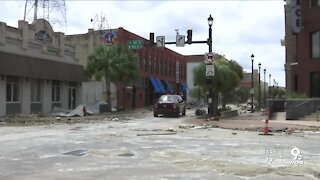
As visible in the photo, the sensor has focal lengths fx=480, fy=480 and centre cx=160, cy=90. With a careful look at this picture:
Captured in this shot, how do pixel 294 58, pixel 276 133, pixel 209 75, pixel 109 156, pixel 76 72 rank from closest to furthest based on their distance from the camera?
pixel 109 156 < pixel 276 133 < pixel 209 75 < pixel 294 58 < pixel 76 72

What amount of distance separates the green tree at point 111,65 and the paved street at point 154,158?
93.4ft

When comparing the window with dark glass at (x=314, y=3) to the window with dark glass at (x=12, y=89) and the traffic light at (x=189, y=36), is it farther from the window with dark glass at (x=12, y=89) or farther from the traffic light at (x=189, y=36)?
the window with dark glass at (x=12, y=89)

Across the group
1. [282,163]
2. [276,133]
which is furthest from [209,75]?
[282,163]

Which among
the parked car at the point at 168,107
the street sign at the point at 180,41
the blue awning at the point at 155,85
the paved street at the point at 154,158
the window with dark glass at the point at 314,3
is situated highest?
the window with dark glass at the point at 314,3

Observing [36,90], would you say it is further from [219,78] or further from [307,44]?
[307,44]

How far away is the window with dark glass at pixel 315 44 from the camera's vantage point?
1505 inches

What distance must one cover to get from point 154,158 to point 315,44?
29.0 m

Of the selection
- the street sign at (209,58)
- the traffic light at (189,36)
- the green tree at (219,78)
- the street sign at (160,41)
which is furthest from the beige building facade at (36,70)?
the street sign at (209,58)

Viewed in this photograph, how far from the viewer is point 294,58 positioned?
43344 mm

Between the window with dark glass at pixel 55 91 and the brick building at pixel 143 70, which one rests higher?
the brick building at pixel 143 70

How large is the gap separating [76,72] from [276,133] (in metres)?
29.9

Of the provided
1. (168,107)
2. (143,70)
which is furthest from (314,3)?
(143,70)

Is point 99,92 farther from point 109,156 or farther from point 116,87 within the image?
point 109,156

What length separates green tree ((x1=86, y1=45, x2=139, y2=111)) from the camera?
1861 inches
